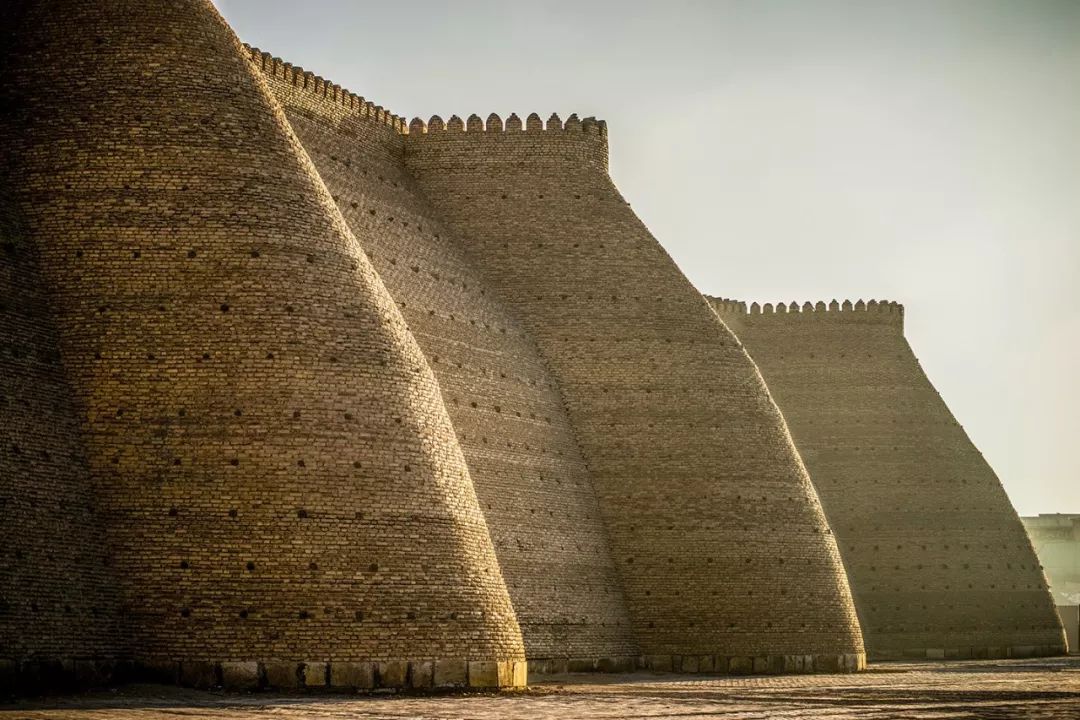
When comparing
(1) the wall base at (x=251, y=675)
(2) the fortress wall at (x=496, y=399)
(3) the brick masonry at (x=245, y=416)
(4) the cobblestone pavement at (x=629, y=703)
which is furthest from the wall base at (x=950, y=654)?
(1) the wall base at (x=251, y=675)

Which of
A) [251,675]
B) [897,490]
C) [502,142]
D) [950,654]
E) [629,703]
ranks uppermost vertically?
[502,142]

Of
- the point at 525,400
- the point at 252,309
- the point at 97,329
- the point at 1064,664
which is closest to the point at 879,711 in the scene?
the point at 252,309

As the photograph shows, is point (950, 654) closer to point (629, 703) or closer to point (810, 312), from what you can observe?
point (810, 312)

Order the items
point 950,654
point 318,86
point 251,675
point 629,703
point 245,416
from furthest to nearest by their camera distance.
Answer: point 950,654 → point 318,86 → point 245,416 → point 629,703 → point 251,675

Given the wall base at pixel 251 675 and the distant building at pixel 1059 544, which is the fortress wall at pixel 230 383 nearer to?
the wall base at pixel 251 675

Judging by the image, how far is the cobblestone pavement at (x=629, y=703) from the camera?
15836 millimetres

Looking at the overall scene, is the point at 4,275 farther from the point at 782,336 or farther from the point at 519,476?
the point at 782,336

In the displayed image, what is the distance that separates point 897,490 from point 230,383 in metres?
26.1

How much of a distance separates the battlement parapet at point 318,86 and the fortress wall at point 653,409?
122cm

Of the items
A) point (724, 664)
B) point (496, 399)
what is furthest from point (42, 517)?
point (724, 664)

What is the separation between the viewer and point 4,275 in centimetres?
1967

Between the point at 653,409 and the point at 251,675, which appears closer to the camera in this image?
the point at 251,675

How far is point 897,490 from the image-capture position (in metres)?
42.6

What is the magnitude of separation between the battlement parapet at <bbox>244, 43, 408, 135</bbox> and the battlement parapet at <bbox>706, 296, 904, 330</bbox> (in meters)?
14.6
